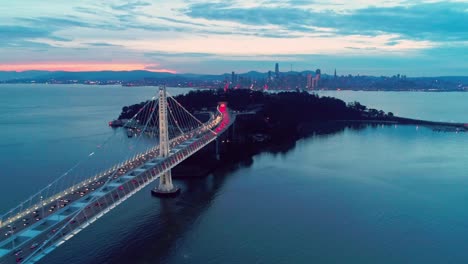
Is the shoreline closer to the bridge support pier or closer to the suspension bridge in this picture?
the suspension bridge

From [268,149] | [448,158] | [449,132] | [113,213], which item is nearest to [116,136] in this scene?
[268,149]

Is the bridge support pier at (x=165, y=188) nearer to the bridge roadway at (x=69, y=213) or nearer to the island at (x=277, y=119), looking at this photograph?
the bridge roadway at (x=69, y=213)

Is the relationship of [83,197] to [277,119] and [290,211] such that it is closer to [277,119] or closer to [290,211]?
[290,211]

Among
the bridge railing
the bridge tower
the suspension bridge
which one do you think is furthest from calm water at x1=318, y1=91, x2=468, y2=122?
the bridge tower

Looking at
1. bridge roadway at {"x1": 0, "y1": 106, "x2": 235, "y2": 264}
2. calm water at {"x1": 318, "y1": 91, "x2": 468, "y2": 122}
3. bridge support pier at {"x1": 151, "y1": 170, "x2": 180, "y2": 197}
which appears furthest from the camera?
calm water at {"x1": 318, "y1": 91, "x2": 468, "y2": 122}

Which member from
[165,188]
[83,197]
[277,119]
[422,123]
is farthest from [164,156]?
[422,123]

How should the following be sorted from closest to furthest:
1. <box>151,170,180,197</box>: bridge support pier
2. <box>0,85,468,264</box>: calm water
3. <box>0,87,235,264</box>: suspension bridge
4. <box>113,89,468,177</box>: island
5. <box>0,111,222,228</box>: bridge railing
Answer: <box>0,87,235,264</box>: suspension bridge
<box>0,111,222,228</box>: bridge railing
<box>0,85,468,264</box>: calm water
<box>151,170,180,197</box>: bridge support pier
<box>113,89,468,177</box>: island
